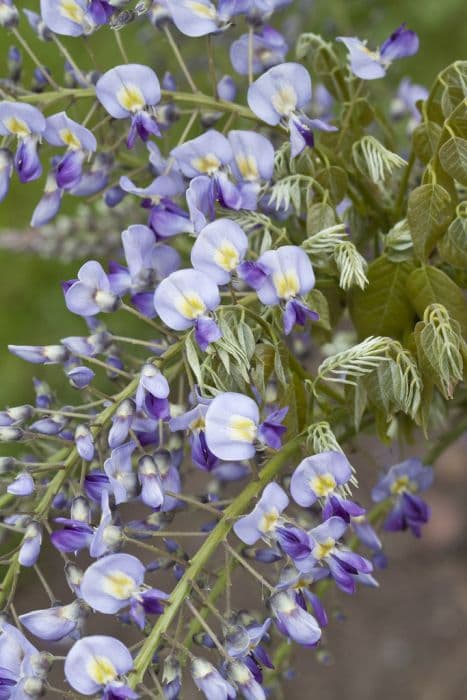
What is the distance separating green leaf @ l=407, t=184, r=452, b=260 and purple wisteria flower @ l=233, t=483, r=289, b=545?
0.74ft

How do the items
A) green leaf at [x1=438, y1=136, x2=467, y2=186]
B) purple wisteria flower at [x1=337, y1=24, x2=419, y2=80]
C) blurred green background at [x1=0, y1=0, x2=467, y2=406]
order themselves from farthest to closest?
blurred green background at [x1=0, y1=0, x2=467, y2=406]
purple wisteria flower at [x1=337, y1=24, x2=419, y2=80]
green leaf at [x1=438, y1=136, x2=467, y2=186]

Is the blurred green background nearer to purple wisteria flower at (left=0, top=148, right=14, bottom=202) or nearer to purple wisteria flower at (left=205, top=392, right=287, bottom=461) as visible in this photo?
purple wisteria flower at (left=0, top=148, right=14, bottom=202)

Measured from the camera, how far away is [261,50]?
3.04 feet

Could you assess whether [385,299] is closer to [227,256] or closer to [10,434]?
[227,256]

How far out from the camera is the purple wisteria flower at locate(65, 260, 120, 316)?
753 mm

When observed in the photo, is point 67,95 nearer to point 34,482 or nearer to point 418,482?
point 34,482

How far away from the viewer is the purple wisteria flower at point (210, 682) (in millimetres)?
659

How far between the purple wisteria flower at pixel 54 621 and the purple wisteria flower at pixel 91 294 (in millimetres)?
227

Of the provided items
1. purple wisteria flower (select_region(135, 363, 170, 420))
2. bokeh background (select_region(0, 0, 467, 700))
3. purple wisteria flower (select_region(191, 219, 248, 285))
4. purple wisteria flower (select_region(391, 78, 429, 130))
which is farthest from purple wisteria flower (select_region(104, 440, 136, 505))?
bokeh background (select_region(0, 0, 467, 700))

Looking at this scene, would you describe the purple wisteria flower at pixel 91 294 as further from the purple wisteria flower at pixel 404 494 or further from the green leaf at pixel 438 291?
the purple wisteria flower at pixel 404 494

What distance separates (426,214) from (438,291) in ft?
0.20

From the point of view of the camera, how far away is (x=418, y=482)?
0.96m

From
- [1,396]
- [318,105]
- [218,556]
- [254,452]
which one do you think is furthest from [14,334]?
[254,452]

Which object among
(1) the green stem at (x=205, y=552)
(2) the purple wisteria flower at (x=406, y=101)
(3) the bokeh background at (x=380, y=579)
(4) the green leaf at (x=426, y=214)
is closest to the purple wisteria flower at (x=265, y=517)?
(1) the green stem at (x=205, y=552)
